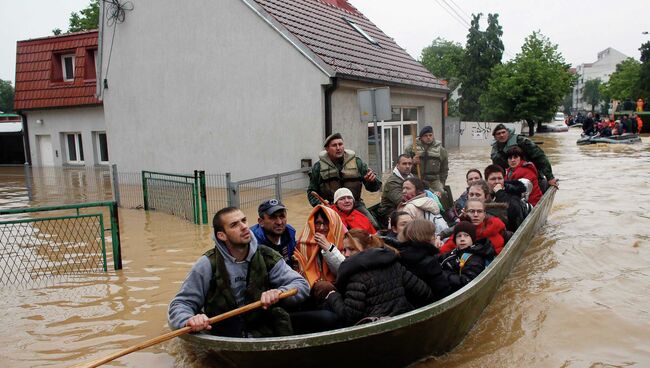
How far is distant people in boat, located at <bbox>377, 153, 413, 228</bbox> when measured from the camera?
7456 mm

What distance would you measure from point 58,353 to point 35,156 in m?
20.7

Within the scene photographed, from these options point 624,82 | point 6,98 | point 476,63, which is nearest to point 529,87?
point 476,63

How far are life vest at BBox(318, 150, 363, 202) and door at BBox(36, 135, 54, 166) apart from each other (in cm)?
1914

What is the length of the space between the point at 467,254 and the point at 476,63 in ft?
160

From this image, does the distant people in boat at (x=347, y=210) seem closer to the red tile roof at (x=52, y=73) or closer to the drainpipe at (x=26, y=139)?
the red tile roof at (x=52, y=73)

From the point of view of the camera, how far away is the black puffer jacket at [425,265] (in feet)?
14.6

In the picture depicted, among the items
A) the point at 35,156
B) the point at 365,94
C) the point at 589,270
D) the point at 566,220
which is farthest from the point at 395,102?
the point at 35,156

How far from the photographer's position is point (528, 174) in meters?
8.59

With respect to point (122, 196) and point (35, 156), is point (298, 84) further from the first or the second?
point (35, 156)

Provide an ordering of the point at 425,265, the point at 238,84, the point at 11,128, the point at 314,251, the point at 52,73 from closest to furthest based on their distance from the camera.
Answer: the point at 425,265 < the point at 314,251 < the point at 238,84 < the point at 52,73 < the point at 11,128

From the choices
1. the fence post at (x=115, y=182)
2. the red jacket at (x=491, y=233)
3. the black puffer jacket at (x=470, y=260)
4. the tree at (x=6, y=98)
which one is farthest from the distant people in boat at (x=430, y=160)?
the tree at (x=6, y=98)

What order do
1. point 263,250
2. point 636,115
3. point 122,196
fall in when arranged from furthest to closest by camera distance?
point 636,115, point 122,196, point 263,250

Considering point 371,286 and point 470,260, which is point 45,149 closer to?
point 470,260

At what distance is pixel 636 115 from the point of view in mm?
36719
